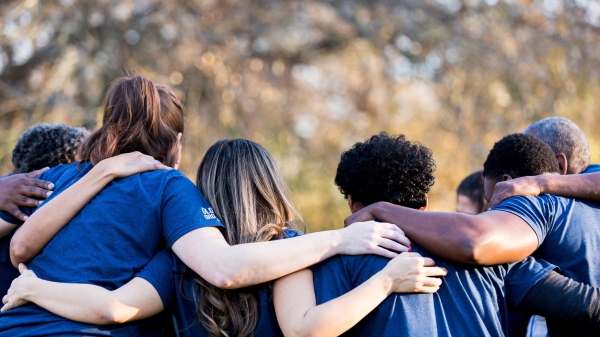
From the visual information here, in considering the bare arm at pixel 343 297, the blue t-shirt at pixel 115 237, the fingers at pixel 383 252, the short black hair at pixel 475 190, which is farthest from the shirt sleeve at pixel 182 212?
the short black hair at pixel 475 190

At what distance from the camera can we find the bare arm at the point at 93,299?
7.97 feet

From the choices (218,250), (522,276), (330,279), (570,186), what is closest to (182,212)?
(218,250)

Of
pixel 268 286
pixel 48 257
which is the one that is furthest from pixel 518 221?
pixel 48 257

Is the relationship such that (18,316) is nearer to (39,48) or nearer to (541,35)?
(39,48)

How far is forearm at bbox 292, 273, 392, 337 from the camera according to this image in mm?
2324

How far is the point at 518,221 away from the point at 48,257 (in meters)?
1.93

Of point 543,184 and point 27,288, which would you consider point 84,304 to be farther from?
point 543,184

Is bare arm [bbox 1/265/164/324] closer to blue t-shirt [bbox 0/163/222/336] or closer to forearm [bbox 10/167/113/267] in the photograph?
blue t-shirt [bbox 0/163/222/336]

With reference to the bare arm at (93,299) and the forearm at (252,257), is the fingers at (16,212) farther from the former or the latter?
the forearm at (252,257)

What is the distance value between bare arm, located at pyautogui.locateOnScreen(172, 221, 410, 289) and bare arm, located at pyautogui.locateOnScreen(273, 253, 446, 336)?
7 cm

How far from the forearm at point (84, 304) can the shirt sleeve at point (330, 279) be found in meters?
0.72

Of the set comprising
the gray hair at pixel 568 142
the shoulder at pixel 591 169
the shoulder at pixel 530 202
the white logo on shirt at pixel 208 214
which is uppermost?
the gray hair at pixel 568 142

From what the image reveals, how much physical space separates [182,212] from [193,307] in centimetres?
40

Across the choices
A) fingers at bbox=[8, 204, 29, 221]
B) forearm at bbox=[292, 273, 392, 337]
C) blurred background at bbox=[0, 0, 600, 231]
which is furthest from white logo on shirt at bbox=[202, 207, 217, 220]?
blurred background at bbox=[0, 0, 600, 231]
